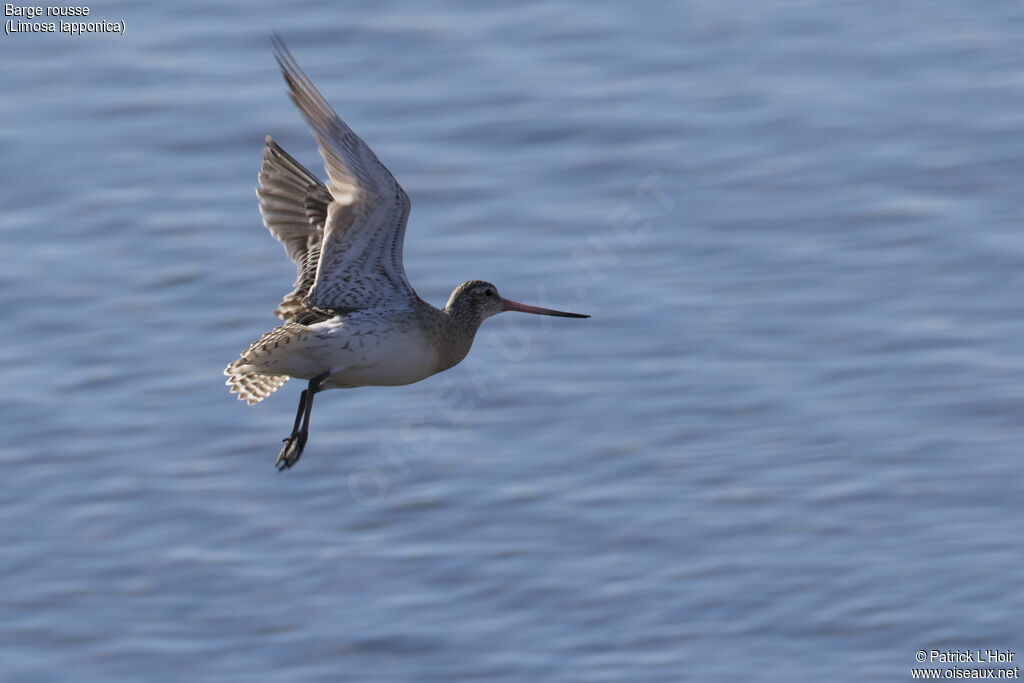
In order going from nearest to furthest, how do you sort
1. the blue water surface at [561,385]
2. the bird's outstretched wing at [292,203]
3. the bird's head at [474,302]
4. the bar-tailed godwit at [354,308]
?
the bar-tailed godwit at [354,308] < the bird's head at [474,302] < the bird's outstretched wing at [292,203] < the blue water surface at [561,385]

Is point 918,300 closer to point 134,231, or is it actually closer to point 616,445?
point 616,445

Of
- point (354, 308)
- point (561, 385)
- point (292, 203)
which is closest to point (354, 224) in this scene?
point (354, 308)

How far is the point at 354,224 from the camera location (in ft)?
32.4

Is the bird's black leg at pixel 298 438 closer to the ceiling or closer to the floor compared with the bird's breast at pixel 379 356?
closer to the floor

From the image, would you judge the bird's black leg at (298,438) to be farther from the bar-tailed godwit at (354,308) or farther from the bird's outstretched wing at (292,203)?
the bird's outstretched wing at (292,203)

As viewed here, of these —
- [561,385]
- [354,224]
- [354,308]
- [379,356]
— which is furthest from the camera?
[561,385]

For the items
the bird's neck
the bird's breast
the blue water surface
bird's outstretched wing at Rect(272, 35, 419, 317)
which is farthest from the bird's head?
the blue water surface

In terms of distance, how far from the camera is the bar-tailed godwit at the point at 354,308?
960cm

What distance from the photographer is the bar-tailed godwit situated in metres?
9.60

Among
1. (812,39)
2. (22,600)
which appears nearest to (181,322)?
(22,600)

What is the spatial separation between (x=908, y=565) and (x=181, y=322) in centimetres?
636

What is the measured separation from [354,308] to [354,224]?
18.1 inches

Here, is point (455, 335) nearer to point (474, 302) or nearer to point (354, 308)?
point (474, 302)

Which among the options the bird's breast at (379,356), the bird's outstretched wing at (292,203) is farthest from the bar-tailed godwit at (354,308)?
the bird's outstretched wing at (292,203)
